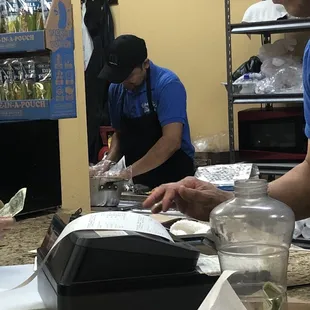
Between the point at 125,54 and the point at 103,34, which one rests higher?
the point at 103,34

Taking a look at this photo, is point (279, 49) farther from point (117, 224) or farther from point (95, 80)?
point (117, 224)

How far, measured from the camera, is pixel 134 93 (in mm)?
2834

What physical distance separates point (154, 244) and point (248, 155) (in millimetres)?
2500

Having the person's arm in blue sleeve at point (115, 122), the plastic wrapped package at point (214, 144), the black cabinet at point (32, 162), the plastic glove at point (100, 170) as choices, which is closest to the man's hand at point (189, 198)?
the black cabinet at point (32, 162)

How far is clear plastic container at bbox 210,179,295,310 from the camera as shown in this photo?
2.55 feet

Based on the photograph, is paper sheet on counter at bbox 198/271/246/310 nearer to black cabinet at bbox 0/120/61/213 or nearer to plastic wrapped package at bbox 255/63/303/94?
black cabinet at bbox 0/120/61/213

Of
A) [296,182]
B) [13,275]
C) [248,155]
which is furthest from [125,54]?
[13,275]

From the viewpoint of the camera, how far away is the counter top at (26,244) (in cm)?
97

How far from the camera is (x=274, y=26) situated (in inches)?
118

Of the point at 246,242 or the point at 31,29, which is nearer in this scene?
the point at 246,242

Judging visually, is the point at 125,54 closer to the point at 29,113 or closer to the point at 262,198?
the point at 29,113

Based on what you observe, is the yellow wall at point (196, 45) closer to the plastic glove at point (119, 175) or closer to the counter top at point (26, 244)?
the plastic glove at point (119, 175)

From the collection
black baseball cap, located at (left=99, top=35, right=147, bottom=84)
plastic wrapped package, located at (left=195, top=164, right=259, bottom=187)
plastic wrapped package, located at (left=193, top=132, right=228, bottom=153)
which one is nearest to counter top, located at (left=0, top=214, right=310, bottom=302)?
plastic wrapped package, located at (left=195, top=164, right=259, bottom=187)

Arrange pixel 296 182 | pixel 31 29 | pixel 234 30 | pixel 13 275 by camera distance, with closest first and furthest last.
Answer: pixel 13 275
pixel 296 182
pixel 31 29
pixel 234 30
